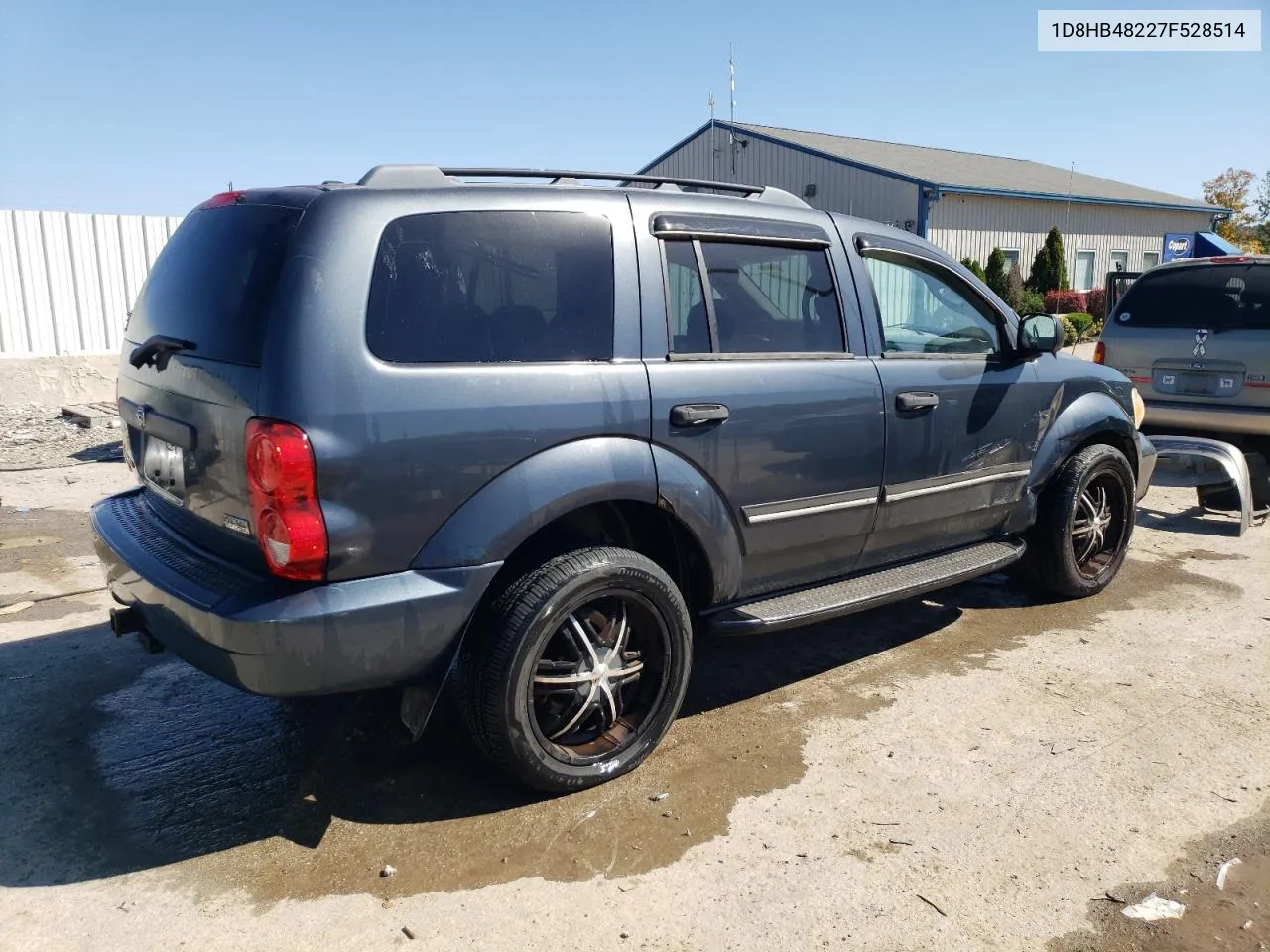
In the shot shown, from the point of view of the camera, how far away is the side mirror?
4.62m

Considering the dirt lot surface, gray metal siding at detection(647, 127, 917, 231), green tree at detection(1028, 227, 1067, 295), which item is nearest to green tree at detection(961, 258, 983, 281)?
gray metal siding at detection(647, 127, 917, 231)

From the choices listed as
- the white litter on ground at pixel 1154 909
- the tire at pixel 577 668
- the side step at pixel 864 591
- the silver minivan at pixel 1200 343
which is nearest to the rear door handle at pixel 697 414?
the tire at pixel 577 668

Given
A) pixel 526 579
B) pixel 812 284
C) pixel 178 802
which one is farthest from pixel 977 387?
pixel 178 802

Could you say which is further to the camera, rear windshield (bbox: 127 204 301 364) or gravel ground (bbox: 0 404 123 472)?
gravel ground (bbox: 0 404 123 472)

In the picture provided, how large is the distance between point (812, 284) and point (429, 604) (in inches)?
84.1

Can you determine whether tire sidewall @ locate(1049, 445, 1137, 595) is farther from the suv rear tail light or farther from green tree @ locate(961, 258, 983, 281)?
green tree @ locate(961, 258, 983, 281)

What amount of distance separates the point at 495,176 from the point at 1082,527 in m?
3.71

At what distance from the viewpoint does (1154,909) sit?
2.69 m

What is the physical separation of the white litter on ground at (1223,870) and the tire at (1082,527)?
7.53ft

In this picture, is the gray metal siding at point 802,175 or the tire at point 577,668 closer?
the tire at point 577,668

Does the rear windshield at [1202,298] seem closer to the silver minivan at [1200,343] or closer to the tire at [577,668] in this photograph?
the silver minivan at [1200,343]

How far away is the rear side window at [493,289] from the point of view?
2859 mm

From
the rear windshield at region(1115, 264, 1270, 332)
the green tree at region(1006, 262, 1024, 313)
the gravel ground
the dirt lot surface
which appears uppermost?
the green tree at region(1006, 262, 1024, 313)

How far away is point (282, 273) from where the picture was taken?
277 cm
